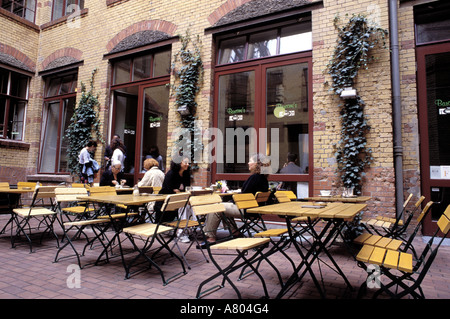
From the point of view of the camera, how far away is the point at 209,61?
6891 millimetres

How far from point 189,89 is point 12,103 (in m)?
7.04

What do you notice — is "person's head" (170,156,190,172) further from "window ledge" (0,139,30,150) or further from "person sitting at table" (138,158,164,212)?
"window ledge" (0,139,30,150)

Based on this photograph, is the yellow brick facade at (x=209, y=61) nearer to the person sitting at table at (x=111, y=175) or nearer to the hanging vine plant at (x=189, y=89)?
the hanging vine plant at (x=189, y=89)

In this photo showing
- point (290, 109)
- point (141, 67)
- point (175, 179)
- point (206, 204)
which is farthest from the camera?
point (141, 67)

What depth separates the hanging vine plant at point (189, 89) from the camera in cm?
680

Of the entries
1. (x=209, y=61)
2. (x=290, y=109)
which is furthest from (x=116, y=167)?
(x=290, y=109)

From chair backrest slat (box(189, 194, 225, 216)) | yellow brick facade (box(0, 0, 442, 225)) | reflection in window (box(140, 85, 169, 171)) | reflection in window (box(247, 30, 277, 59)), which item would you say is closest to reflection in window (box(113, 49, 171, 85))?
yellow brick facade (box(0, 0, 442, 225))

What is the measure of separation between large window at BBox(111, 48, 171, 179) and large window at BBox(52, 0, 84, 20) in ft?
9.39

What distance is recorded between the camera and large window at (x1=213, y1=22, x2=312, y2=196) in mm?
6066

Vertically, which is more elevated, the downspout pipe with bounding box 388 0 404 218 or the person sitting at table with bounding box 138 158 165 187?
the downspout pipe with bounding box 388 0 404 218

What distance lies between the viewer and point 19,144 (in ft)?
31.5

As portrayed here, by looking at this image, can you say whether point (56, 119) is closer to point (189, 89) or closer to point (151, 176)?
point (189, 89)
